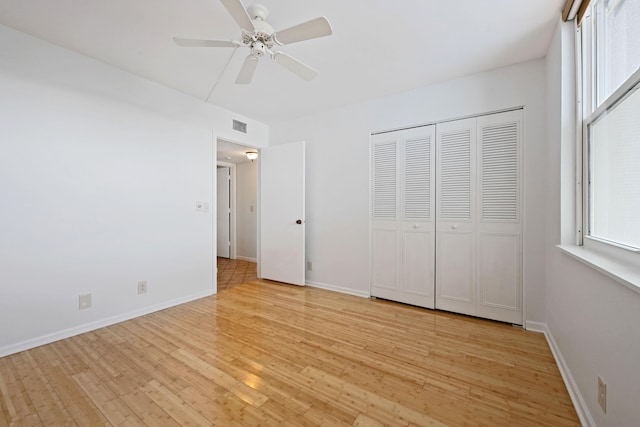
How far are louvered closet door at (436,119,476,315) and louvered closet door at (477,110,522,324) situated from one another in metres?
0.07

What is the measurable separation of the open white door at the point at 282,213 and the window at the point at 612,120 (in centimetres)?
288

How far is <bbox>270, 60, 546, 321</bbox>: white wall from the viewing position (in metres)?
2.39

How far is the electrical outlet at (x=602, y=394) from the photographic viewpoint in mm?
1138

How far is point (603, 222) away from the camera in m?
1.50

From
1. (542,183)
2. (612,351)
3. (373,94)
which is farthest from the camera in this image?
(373,94)

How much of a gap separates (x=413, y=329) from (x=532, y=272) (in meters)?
1.20

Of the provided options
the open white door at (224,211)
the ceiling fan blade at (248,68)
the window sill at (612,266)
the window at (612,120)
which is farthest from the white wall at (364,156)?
the open white door at (224,211)

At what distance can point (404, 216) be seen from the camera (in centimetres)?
309

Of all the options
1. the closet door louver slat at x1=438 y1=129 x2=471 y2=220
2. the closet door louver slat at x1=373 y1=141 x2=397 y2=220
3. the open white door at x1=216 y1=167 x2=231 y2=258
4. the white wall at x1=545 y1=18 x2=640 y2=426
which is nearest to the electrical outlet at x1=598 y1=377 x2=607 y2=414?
the white wall at x1=545 y1=18 x2=640 y2=426

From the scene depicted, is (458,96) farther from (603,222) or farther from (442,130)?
(603,222)

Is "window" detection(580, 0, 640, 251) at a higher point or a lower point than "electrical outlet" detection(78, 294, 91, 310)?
higher

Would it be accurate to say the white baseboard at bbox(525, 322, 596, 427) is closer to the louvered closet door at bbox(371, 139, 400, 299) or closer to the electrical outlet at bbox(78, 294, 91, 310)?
the louvered closet door at bbox(371, 139, 400, 299)

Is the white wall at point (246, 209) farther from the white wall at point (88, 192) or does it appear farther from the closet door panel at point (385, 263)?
the closet door panel at point (385, 263)

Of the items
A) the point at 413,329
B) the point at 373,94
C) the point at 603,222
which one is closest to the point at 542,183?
the point at 603,222
